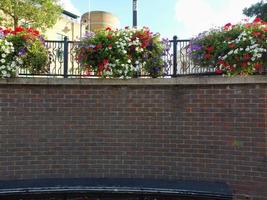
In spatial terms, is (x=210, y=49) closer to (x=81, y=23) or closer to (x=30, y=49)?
(x=30, y=49)

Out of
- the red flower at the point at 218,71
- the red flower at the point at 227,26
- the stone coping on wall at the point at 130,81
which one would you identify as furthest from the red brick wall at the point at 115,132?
the red flower at the point at 227,26

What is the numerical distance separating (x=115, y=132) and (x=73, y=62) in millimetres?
1442

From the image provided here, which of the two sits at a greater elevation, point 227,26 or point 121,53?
point 227,26

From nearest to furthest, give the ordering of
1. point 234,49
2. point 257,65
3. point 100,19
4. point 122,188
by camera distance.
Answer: point 122,188 → point 257,65 → point 234,49 → point 100,19

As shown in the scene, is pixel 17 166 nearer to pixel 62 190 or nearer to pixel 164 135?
pixel 62 190

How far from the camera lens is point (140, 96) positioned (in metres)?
6.04

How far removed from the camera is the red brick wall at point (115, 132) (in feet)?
19.0

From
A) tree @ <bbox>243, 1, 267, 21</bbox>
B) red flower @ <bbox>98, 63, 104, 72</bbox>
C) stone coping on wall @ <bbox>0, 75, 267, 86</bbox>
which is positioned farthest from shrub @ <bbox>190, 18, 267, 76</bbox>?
tree @ <bbox>243, 1, 267, 21</bbox>

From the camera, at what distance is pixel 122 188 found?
5309 mm

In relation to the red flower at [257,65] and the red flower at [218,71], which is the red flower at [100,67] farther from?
the red flower at [257,65]

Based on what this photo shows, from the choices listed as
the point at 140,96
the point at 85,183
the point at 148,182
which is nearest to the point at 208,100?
the point at 140,96

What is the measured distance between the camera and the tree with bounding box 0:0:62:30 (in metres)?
14.2

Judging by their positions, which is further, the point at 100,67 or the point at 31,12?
the point at 31,12

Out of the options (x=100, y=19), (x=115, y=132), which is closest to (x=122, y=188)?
(x=115, y=132)
